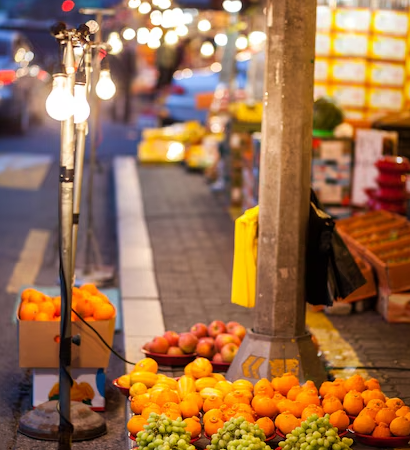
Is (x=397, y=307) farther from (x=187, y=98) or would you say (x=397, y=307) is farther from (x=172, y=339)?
(x=187, y=98)

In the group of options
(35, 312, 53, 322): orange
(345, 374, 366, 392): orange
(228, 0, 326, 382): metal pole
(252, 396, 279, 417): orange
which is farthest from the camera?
(35, 312, 53, 322): orange

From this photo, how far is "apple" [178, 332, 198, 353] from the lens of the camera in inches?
280

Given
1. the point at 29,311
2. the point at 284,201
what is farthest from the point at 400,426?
the point at 29,311

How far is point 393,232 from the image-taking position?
9734mm

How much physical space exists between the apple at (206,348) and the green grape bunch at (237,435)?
184 cm

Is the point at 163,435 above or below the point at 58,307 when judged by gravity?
below

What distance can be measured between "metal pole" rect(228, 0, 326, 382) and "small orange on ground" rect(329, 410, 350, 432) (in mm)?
854

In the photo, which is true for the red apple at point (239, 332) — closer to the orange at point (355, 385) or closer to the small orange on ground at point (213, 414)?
the orange at point (355, 385)

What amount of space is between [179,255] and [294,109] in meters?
5.96

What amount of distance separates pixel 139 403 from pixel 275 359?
1059mm

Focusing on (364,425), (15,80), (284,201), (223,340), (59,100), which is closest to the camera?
(59,100)

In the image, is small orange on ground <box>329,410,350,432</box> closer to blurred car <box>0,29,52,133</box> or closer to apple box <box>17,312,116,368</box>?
apple box <box>17,312,116,368</box>

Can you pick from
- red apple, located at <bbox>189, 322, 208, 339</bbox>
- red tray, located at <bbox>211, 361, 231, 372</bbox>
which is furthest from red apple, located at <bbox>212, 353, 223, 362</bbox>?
red apple, located at <bbox>189, 322, 208, 339</bbox>

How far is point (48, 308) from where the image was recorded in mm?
6566
